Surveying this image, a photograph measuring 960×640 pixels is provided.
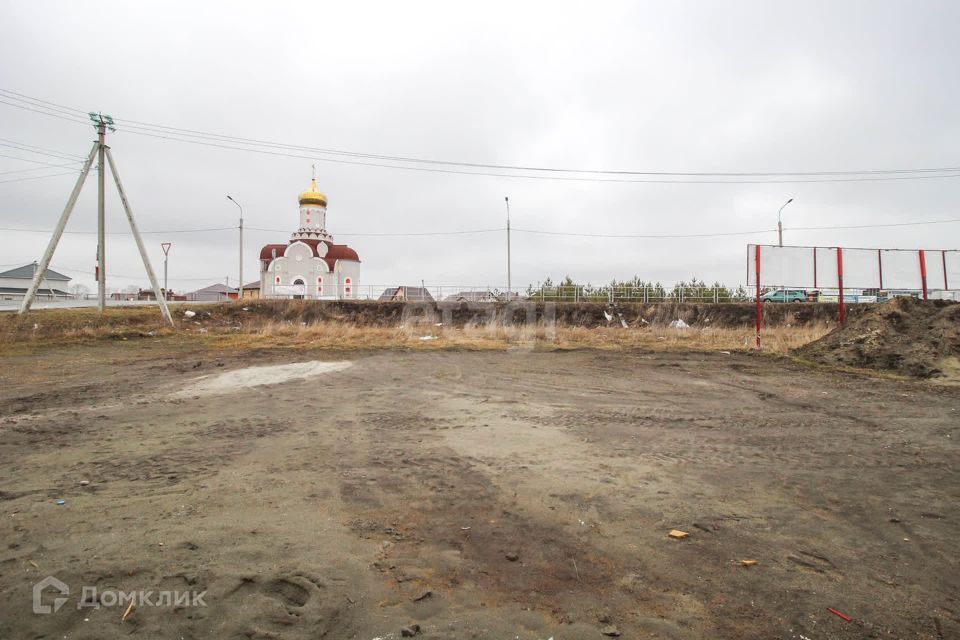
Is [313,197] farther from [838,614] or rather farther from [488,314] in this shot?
[838,614]

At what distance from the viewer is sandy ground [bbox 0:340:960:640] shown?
8.18ft

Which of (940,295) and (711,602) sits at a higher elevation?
(940,295)

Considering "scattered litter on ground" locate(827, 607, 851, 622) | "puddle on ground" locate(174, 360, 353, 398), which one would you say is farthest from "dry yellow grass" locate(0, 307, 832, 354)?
"scattered litter on ground" locate(827, 607, 851, 622)

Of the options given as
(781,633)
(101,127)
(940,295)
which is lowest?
(781,633)

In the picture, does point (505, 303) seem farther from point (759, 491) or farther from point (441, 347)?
point (759, 491)

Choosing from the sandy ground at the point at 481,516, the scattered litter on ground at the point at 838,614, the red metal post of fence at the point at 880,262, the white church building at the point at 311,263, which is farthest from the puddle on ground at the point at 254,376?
the white church building at the point at 311,263

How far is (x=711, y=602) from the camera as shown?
2.61 metres

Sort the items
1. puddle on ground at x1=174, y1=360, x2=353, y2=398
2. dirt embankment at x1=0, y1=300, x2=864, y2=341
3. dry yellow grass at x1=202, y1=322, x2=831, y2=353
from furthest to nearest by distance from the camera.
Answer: dirt embankment at x1=0, y1=300, x2=864, y2=341
dry yellow grass at x1=202, y1=322, x2=831, y2=353
puddle on ground at x1=174, y1=360, x2=353, y2=398

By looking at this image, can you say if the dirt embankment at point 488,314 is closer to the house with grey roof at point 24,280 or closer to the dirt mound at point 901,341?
the dirt mound at point 901,341

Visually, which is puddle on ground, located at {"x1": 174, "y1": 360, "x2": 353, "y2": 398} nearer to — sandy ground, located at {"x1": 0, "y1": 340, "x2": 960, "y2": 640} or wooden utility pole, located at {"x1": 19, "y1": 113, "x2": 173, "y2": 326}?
sandy ground, located at {"x1": 0, "y1": 340, "x2": 960, "y2": 640}

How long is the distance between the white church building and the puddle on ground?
34090mm

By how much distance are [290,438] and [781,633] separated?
4909mm

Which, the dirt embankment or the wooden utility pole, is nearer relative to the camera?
the wooden utility pole

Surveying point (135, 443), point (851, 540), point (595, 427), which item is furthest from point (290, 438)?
point (851, 540)
